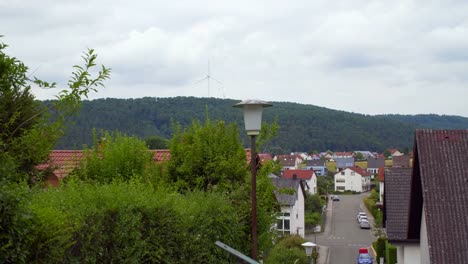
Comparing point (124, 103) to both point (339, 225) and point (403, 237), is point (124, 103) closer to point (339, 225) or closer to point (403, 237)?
point (339, 225)

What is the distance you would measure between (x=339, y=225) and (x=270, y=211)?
183 ft

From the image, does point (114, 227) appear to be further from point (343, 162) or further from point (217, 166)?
point (343, 162)

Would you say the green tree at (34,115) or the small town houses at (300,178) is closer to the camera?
the green tree at (34,115)

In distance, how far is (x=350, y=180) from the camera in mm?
126062

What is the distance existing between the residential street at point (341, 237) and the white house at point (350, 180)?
35595 millimetres

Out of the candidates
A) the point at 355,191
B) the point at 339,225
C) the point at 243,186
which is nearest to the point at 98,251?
the point at 243,186

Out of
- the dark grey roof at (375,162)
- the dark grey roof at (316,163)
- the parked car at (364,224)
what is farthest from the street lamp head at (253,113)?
the dark grey roof at (316,163)

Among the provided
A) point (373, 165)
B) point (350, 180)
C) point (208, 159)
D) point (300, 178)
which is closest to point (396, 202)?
point (208, 159)

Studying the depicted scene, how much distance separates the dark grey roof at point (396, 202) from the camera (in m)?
16.5

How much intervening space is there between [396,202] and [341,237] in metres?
40.9

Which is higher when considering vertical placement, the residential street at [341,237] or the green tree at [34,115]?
the green tree at [34,115]

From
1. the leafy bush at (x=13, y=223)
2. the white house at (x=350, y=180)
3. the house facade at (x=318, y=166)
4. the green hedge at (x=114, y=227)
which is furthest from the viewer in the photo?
the house facade at (x=318, y=166)

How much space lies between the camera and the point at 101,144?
15273mm

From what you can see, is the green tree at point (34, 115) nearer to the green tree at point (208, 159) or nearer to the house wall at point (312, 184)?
the green tree at point (208, 159)
